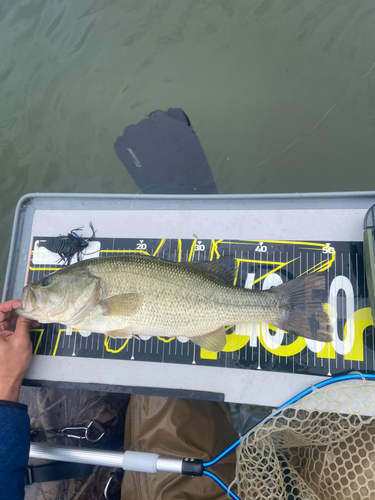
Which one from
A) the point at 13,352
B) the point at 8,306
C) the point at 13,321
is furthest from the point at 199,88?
the point at 13,352

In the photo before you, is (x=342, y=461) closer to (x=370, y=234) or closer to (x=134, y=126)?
(x=370, y=234)

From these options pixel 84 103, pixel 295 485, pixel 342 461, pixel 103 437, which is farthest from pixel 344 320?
pixel 84 103

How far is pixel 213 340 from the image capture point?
7.22 ft

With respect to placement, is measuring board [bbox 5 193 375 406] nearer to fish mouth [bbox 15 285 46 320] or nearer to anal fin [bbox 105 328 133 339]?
anal fin [bbox 105 328 133 339]

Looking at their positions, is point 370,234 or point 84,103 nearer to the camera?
point 370,234

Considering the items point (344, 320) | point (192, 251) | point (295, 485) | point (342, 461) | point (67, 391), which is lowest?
point (295, 485)

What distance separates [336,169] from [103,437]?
11.7ft

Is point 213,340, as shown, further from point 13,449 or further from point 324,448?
point 13,449

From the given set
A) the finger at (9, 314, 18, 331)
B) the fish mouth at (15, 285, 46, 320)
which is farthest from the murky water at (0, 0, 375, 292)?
the fish mouth at (15, 285, 46, 320)

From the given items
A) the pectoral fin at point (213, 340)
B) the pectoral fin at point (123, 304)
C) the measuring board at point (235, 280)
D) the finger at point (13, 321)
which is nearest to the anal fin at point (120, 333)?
the pectoral fin at point (123, 304)

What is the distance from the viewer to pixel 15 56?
386 cm

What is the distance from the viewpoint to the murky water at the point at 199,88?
10.6ft

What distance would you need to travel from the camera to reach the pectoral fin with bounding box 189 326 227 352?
2.20 metres

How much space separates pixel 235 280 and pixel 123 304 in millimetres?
937
